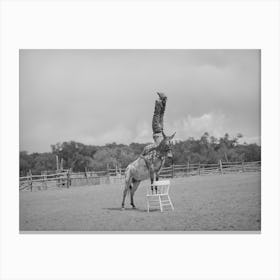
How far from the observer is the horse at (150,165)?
22.5 feet

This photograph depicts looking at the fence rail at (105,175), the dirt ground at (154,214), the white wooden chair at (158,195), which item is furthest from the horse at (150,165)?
the fence rail at (105,175)

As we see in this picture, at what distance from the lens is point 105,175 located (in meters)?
13.3

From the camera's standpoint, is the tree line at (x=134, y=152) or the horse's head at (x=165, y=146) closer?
the horse's head at (x=165, y=146)

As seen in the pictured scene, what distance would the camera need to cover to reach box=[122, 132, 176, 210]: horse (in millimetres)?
6871

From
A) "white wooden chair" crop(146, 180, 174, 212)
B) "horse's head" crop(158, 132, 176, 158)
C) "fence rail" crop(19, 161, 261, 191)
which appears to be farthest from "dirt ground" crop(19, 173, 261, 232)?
"horse's head" crop(158, 132, 176, 158)

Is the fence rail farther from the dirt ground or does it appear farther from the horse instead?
the horse

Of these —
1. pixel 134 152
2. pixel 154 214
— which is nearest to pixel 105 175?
pixel 134 152

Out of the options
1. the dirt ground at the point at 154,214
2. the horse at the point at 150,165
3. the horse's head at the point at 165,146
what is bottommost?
the dirt ground at the point at 154,214

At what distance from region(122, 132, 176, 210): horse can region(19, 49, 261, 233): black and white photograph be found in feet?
0.06

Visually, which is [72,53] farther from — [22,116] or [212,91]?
[212,91]

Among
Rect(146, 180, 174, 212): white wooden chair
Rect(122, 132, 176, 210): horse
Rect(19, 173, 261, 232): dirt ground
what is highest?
Rect(122, 132, 176, 210): horse
